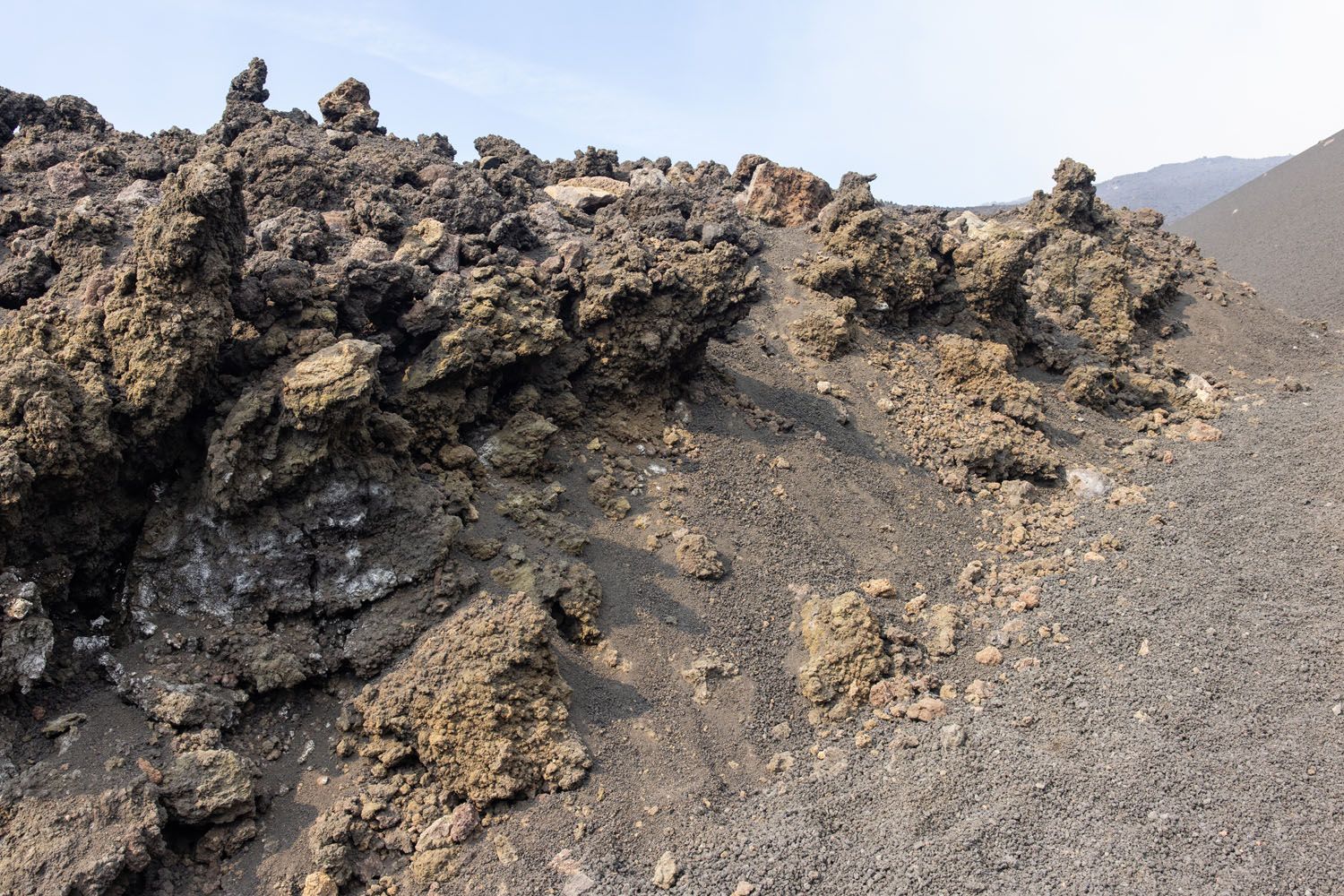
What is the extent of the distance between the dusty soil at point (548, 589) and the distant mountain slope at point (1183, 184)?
80.8 metres

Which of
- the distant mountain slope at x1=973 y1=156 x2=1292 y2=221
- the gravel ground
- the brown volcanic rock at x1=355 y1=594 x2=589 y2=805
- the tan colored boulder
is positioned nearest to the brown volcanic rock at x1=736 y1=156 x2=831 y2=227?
the tan colored boulder

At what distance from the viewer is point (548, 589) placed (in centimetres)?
829

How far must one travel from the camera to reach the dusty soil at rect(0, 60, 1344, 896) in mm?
6332

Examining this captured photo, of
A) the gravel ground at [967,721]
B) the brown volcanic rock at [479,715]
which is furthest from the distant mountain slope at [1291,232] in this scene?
the brown volcanic rock at [479,715]

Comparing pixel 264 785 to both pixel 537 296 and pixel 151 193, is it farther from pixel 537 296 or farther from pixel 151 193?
pixel 151 193

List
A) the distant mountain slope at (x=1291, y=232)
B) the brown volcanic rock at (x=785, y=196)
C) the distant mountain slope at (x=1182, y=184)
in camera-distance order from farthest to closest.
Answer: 1. the distant mountain slope at (x=1182, y=184)
2. the distant mountain slope at (x=1291, y=232)
3. the brown volcanic rock at (x=785, y=196)

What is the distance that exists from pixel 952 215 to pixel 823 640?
1784 cm

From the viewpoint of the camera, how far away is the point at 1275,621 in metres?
8.41

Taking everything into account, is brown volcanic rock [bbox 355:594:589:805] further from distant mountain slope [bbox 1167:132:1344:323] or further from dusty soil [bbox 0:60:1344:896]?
distant mountain slope [bbox 1167:132:1344:323]

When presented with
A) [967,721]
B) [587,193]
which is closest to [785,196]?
[587,193]

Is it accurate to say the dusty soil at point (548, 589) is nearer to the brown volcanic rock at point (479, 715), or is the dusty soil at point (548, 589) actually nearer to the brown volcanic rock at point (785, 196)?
the brown volcanic rock at point (479, 715)

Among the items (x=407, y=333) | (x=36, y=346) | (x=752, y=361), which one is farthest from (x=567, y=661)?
(x=752, y=361)

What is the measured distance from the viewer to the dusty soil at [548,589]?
6332 mm

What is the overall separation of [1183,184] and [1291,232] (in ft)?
236
